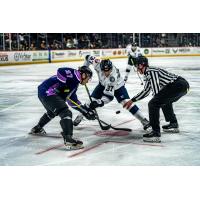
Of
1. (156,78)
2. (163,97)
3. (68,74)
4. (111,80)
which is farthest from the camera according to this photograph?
(111,80)

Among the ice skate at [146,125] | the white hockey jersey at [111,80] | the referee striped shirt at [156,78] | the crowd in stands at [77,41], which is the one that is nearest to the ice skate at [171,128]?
the ice skate at [146,125]

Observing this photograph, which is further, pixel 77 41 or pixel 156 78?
pixel 77 41

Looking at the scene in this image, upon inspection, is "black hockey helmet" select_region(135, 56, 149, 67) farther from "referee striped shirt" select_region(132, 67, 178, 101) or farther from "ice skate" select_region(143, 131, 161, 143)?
"ice skate" select_region(143, 131, 161, 143)

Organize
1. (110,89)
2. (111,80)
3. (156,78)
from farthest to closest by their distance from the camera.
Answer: (110,89) < (111,80) < (156,78)

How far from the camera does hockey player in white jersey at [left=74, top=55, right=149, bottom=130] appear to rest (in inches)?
202

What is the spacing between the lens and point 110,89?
5320 mm

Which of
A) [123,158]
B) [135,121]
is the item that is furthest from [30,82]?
[123,158]

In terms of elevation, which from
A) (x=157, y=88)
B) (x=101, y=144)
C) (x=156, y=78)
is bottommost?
(x=101, y=144)

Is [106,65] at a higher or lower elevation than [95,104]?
higher

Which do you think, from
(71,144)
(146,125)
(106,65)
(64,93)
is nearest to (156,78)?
(106,65)

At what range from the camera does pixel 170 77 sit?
473 centimetres

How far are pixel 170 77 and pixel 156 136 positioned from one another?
73 centimetres

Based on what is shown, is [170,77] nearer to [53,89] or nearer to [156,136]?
[156,136]

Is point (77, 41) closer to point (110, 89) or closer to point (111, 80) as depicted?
point (110, 89)
